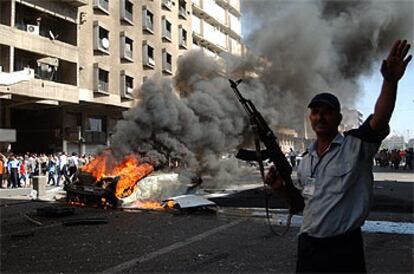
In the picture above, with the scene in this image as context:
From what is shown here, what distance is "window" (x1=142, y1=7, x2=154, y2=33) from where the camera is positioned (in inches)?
1371

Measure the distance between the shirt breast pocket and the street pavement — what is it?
319 cm

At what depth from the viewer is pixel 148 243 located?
7.11 metres

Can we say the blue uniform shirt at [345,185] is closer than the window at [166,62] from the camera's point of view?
Yes

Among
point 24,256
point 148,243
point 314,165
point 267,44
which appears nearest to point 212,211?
point 148,243

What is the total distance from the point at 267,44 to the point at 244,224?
296 inches

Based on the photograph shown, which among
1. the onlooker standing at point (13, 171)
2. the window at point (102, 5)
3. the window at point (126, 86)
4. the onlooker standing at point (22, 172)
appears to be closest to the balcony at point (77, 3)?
the window at point (102, 5)

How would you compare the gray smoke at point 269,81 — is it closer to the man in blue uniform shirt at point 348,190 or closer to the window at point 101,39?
the man in blue uniform shirt at point 348,190

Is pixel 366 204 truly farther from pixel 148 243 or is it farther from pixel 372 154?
pixel 148 243

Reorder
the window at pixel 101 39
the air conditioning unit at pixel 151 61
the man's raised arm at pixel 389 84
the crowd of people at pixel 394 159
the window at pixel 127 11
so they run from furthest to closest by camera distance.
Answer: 1. the air conditioning unit at pixel 151 61
2. the window at pixel 127 11
3. the crowd of people at pixel 394 159
4. the window at pixel 101 39
5. the man's raised arm at pixel 389 84

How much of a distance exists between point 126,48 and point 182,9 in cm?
1251

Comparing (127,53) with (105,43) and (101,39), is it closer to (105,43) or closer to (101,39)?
(105,43)

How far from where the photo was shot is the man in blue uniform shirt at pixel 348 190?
2400 mm

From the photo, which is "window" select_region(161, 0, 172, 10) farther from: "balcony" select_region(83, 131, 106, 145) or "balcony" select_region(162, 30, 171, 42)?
"balcony" select_region(83, 131, 106, 145)

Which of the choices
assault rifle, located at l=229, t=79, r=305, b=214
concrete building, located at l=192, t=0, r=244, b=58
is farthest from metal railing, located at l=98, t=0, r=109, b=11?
assault rifle, located at l=229, t=79, r=305, b=214
